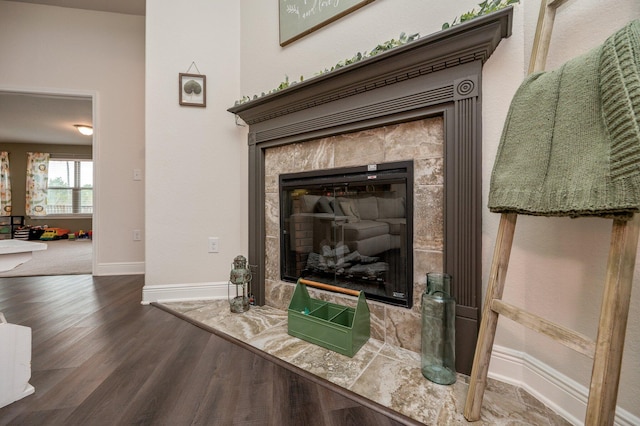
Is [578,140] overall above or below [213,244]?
above

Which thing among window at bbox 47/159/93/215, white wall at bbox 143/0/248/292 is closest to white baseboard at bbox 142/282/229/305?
white wall at bbox 143/0/248/292

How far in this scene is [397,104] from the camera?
4.58ft

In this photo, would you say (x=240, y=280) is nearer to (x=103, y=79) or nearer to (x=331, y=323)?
(x=331, y=323)

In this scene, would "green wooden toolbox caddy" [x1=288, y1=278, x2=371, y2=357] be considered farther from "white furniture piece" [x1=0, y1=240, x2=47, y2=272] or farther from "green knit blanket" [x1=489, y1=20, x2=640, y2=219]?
"white furniture piece" [x1=0, y1=240, x2=47, y2=272]

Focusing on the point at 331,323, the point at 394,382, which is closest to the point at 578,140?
the point at 394,382

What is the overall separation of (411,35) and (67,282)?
147 inches

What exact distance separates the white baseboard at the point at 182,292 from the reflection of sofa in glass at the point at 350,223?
32.7 inches

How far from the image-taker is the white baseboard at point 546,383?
37.0 inches

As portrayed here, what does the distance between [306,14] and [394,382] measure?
220 centimetres

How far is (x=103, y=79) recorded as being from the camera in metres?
3.06

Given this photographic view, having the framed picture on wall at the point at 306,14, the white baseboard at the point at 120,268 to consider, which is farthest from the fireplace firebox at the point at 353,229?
the white baseboard at the point at 120,268

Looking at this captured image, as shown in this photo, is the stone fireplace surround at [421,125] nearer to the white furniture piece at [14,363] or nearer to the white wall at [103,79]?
the white furniture piece at [14,363]

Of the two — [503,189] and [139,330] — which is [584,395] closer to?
[503,189]

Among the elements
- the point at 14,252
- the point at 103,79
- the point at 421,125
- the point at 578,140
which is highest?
the point at 103,79
